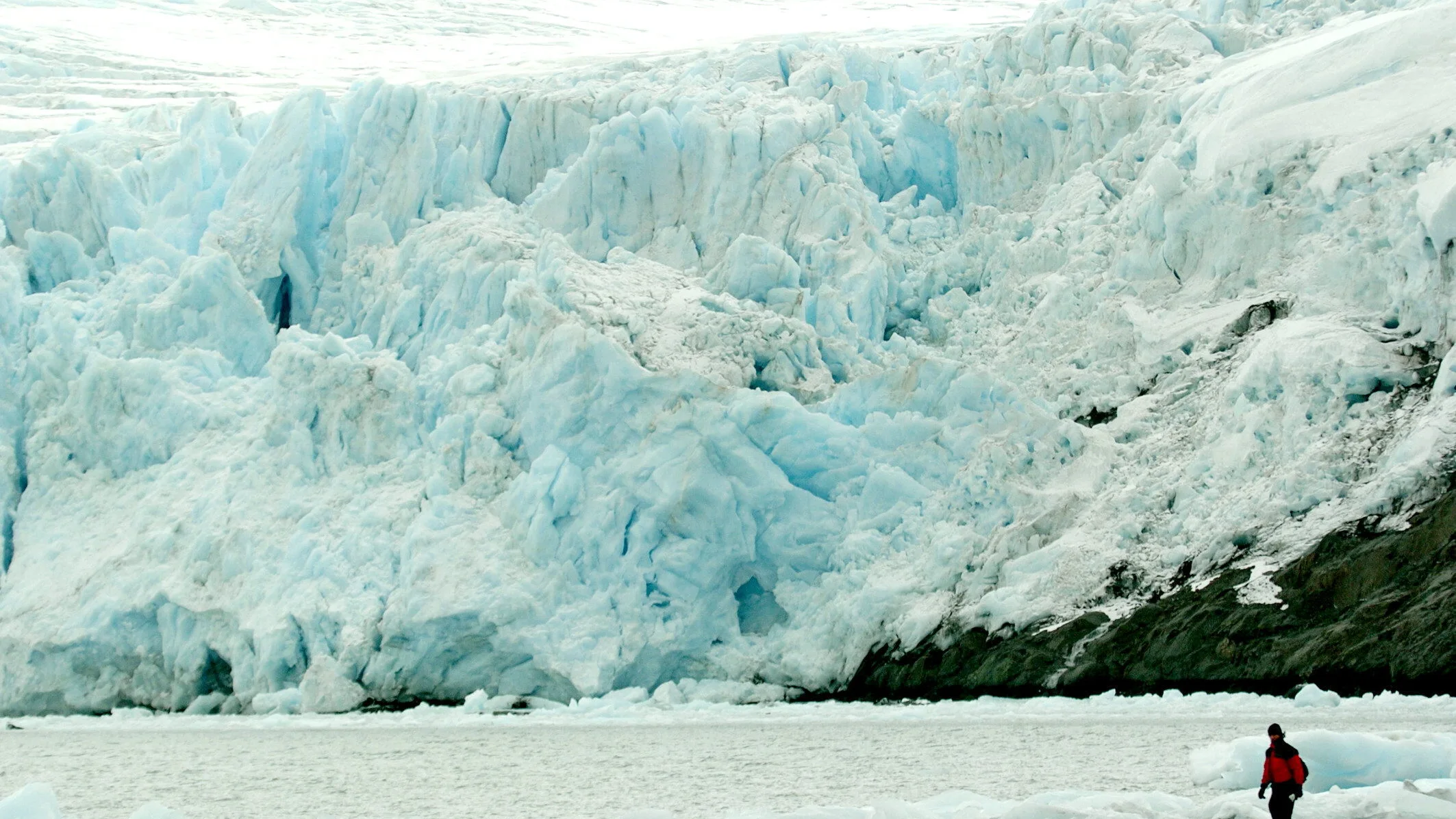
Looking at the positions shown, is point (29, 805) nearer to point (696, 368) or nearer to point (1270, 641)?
point (696, 368)

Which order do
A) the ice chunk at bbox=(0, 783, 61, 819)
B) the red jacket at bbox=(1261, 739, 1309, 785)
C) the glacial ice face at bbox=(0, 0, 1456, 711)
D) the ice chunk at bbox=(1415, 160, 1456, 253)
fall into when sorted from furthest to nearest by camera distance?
the glacial ice face at bbox=(0, 0, 1456, 711) → the ice chunk at bbox=(1415, 160, 1456, 253) → the ice chunk at bbox=(0, 783, 61, 819) → the red jacket at bbox=(1261, 739, 1309, 785)

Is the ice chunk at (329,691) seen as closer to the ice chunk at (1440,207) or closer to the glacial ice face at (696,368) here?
the glacial ice face at (696,368)

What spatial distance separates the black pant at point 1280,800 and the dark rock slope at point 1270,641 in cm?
620

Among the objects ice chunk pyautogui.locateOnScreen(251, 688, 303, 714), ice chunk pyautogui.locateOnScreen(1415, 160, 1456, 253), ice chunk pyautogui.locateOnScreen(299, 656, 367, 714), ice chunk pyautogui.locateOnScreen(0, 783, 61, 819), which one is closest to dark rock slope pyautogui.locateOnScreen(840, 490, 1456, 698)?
ice chunk pyautogui.locateOnScreen(1415, 160, 1456, 253)

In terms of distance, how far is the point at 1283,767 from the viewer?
7238 millimetres

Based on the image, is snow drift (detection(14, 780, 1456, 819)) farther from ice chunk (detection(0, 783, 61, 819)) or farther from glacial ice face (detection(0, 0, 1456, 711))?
glacial ice face (detection(0, 0, 1456, 711))

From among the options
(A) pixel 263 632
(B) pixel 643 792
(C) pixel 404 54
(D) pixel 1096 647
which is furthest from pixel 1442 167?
(C) pixel 404 54

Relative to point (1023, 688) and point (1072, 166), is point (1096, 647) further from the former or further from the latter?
point (1072, 166)

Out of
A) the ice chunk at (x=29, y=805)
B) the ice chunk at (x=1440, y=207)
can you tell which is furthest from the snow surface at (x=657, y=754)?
the ice chunk at (x=1440, y=207)

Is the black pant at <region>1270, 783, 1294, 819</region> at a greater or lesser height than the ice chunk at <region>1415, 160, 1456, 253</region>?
lesser

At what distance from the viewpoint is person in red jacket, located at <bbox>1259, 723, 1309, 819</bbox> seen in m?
7.23

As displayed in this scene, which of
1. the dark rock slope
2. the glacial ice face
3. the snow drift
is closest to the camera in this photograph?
the snow drift

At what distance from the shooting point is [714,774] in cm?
1180

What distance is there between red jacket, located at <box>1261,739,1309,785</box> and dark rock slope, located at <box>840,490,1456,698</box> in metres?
6.18
